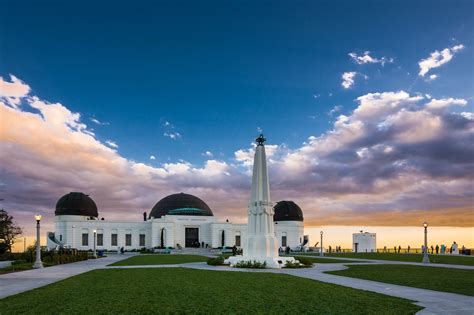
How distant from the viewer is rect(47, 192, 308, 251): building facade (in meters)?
79.0

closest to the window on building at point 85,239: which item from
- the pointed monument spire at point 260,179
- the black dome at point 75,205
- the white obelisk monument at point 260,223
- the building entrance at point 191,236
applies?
the black dome at point 75,205

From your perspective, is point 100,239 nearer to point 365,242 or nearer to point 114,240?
point 114,240

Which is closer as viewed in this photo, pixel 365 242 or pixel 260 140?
pixel 260 140

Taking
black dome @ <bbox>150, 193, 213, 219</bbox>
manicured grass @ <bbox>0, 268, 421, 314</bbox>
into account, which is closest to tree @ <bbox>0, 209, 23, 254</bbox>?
black dome @ <bbox>150, 193, 213, 219</bbox>

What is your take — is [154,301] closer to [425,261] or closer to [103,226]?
[425,261]

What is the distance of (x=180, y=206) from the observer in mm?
89312

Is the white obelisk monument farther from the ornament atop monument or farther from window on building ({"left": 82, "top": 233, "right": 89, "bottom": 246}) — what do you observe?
window on building ({"left": 82, "top": 233, "right": 89, "bottom": 246})

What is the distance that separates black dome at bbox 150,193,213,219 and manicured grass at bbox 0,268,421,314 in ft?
226

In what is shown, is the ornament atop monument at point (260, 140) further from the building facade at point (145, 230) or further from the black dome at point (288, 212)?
the black dome at point (288, 212)

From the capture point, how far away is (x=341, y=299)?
13.7 m

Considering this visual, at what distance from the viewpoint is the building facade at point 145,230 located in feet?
259

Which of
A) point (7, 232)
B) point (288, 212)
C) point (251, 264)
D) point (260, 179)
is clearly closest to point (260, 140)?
point (260, 179)

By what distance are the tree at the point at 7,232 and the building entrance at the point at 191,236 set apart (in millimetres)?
31182

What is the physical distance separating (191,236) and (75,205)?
23468 mm
